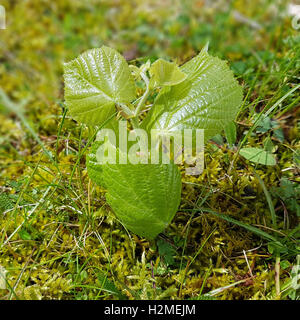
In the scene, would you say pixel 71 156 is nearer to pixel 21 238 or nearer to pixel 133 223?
pixel 21 238

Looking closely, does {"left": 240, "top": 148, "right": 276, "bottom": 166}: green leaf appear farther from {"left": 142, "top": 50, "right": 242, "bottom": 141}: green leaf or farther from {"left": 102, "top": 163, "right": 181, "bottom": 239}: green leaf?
{"left": 102, "top": 163, "right": 181, "bottom": 239}: green leaf

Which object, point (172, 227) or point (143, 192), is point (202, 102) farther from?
point (172, 227)

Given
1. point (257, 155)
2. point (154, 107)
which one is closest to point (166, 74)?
point (154, 107)

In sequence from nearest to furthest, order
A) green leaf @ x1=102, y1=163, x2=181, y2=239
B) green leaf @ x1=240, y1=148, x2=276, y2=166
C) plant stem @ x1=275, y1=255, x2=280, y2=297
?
green leaf @ x1=102, y1=163, x2=181, y2=239 < plant stem @ x1=275, y1=255, x2=280, y2=297 < green leaf @ x1=240, y1=148, x2=276, y2=166

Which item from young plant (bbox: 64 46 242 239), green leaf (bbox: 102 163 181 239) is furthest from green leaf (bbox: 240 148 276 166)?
green leaf (bbox: 102 163 181 239)

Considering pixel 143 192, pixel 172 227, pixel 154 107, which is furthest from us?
pixel 172 227
